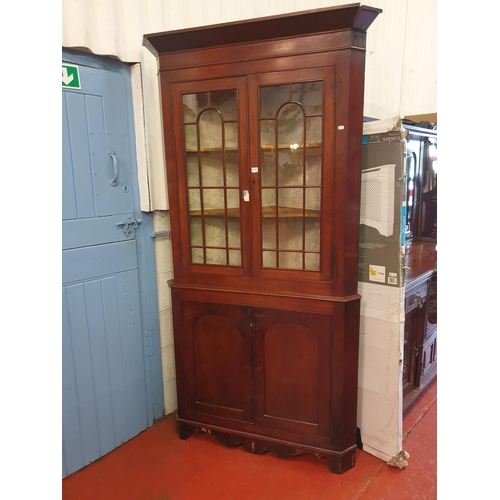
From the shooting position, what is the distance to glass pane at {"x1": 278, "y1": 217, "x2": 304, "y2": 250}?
180 cm

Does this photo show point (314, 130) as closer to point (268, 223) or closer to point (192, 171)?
point (268, 223)

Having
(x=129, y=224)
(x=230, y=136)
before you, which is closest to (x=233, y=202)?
(x=230, y=136)

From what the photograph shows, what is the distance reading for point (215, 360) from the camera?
1.97m

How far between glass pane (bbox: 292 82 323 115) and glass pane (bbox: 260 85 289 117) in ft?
0.15

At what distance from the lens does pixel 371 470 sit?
6.16ft

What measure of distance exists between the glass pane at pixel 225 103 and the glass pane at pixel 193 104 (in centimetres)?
4

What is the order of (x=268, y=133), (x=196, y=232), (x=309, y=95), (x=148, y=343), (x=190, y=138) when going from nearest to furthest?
(x=309, y=95)
(x=268, y=133)
(x=190, y=138)
(x=196, y=232)
(x=148, y=343)

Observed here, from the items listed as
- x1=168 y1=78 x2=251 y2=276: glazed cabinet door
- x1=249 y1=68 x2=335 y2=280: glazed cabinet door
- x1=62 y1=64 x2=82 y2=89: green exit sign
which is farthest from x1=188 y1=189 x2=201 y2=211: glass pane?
x1=62 y1=64 x2=82 y2=89: green exit sign

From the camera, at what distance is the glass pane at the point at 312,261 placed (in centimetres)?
175

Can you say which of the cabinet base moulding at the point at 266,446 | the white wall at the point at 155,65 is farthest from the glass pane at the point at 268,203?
the cabinet base moulding at the point at 266,446

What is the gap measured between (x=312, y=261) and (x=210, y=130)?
0.78 metres

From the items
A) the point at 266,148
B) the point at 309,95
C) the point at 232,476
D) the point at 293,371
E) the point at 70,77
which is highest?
the point at 70,77
